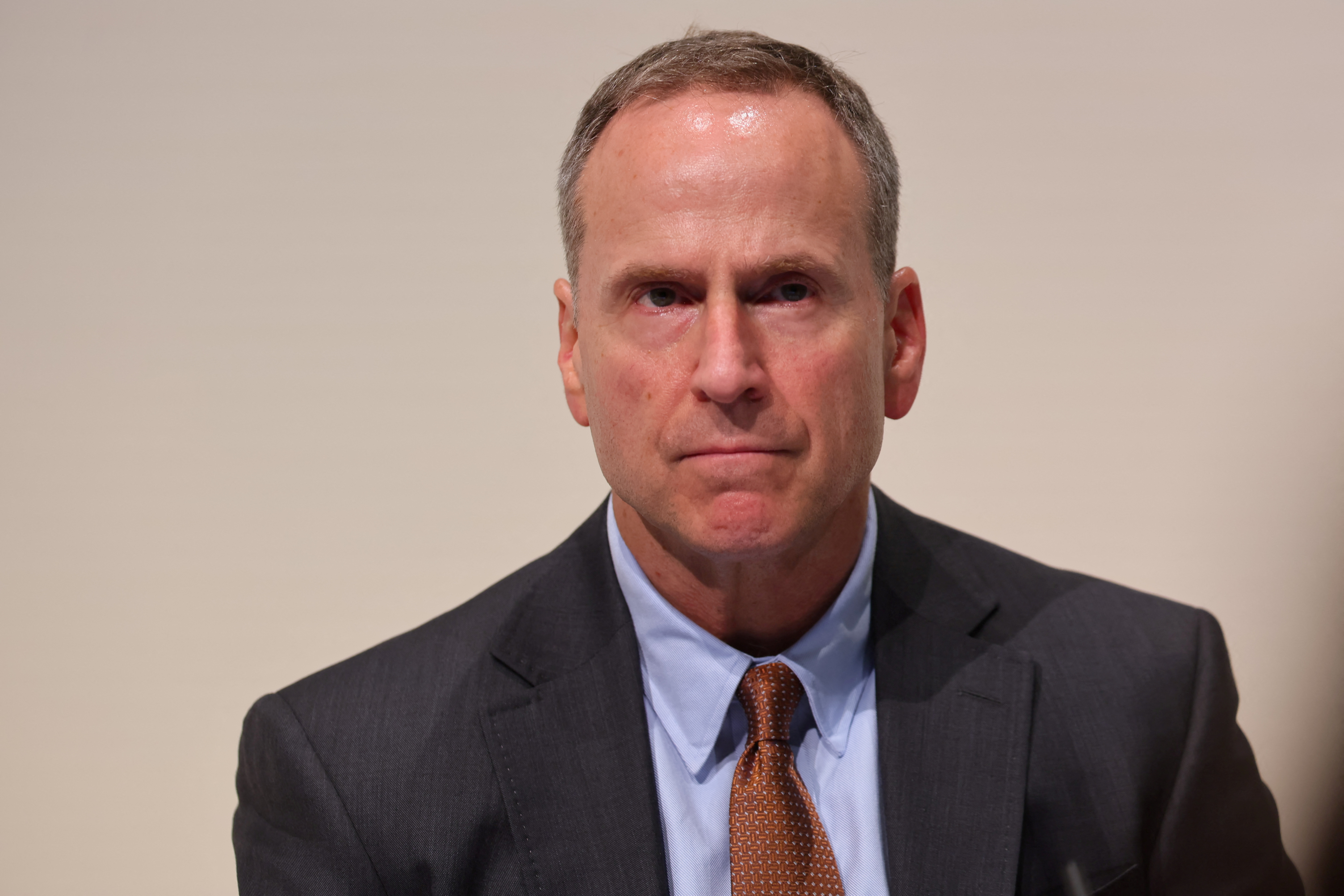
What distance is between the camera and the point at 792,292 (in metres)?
1.63

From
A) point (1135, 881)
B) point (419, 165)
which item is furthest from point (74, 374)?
point (1135, 881)

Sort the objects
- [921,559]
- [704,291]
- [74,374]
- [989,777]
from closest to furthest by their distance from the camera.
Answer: [704,291] < [989,777] < [921,559] < [74,374]

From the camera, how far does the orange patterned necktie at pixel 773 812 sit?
5.50ft

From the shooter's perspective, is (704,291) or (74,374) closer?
(704,291)

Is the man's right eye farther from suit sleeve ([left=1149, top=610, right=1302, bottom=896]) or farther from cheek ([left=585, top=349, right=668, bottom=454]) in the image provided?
suit sleeve ([left=1149, top=610, right=1302, bottom=896])

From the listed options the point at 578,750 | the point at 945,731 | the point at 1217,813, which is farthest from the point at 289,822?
the point at 1217,813

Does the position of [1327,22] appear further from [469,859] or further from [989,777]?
[469,859]

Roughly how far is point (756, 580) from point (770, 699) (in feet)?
0.60

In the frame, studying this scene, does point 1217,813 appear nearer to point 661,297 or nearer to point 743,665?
point 743,665

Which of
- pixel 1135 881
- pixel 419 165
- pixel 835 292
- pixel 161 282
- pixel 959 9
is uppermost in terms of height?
pixel 959 9

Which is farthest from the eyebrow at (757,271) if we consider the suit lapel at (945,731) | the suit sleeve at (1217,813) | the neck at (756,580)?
the suit sleeve at (1217,813)

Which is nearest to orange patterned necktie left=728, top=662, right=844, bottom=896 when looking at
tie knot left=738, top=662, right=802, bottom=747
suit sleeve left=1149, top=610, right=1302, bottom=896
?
tie knot left=738, top=662, right=802, bottom=747

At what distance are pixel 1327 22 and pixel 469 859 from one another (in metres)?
2.29

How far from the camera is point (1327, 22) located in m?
2.34
